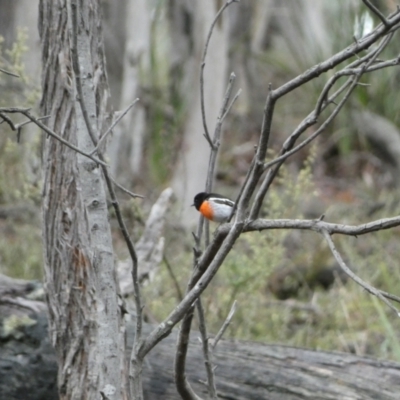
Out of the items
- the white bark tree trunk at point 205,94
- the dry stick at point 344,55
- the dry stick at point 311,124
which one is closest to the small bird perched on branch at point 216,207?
the dry stick at point 311,124

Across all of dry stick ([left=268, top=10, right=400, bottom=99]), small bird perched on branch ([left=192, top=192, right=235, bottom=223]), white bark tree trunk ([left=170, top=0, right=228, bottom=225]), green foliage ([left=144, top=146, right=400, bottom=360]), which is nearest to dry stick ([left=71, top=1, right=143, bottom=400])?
dry stick ([left=268, top=10, right=400, bottom=99])

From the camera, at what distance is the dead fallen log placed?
3.24m

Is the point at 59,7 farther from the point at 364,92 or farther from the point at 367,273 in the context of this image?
the point at 364,92

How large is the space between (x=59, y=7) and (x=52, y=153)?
0.53 meters

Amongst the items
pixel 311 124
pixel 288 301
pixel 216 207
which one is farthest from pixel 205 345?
pixel 288 301

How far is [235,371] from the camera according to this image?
336 centimetres

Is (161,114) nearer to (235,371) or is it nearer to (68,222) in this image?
(235,371)

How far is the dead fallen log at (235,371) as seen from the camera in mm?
3240

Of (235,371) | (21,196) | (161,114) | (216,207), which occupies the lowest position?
(235,371)

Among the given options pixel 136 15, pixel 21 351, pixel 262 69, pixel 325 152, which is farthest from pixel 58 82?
pixel 262 69

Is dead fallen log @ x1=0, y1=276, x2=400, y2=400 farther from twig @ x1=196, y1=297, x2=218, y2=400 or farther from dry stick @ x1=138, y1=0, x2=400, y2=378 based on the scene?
dry stick @ x1=138, y1=0, x2=400, y2=378

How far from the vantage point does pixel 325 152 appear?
1088 cm

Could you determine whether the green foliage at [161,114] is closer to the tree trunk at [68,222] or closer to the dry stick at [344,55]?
the tree trunk at [68,222]

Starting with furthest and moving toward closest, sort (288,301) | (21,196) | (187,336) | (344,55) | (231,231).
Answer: (288,301) < (21,196) < (187,336) < (231,231) < (344,55)
